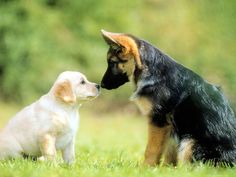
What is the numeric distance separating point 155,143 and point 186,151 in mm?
424

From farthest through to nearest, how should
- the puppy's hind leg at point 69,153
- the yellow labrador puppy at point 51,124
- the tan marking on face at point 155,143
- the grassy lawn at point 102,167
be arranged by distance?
the puppy's hind leg at point 69,153
the yellow labrador puppy at point 51,124
the tan marking on face at point 155,143
the grassy lawn at point 102,167

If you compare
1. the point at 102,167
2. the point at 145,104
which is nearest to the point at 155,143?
the point at 145,104

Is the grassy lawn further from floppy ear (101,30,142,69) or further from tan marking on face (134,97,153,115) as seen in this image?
floppy ear (101,30,142,69)

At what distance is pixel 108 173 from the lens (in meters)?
8.85

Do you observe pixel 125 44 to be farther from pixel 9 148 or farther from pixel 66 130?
pixel 9 148

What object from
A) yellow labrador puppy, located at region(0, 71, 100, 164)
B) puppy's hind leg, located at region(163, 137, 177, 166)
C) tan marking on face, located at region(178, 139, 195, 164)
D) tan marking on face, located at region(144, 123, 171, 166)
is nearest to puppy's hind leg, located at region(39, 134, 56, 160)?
yellow labrador puppy, located at region(0, 71, 100, 164)

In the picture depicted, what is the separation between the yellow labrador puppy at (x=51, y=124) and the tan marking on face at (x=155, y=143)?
1122 mm

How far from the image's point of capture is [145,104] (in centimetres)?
954

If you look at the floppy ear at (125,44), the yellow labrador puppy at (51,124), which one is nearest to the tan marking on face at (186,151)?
the floppy ear at (125,44)

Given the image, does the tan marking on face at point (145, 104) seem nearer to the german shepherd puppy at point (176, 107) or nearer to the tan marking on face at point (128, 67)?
the german shepherd puppy at point (176, 107)

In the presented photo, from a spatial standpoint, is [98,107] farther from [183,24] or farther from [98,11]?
[183,24]

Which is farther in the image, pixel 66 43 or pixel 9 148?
pixel 66 43

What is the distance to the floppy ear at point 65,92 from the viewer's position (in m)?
9.96

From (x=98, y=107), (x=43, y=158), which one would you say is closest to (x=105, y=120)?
(x=98, y=107)
